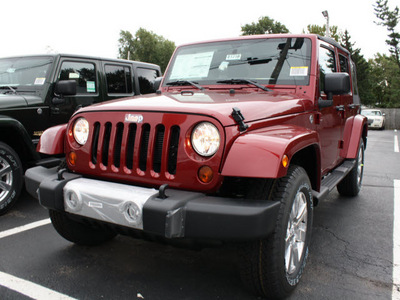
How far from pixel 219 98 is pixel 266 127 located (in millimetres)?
447

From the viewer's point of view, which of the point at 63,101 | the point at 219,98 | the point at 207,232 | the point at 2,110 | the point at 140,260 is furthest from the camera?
the point at 63,101

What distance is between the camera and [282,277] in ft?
7.93

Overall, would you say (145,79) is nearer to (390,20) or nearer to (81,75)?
(81,75)

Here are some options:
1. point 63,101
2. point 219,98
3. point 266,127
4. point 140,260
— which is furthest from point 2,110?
point 266,127

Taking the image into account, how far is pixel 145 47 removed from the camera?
7094cm

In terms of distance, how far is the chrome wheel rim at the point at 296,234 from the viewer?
8.45ft

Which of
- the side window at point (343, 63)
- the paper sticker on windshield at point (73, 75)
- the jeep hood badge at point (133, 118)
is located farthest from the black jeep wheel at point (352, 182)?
the paper sticker on windshield at point (73, 75)

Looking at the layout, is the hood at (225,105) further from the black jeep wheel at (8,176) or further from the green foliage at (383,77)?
the green foliage at (383,77)

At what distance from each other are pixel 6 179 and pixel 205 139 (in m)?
3.09

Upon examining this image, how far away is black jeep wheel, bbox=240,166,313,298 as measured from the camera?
7.56ft

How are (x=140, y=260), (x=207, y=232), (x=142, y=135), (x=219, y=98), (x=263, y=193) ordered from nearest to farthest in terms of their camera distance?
(x=207, y=232) → (x=263, y=193) → (x=142, y=135) → (x=219, y=98) → (x=140, y=260)

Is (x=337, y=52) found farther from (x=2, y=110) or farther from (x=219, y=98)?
(x=2, y=110)

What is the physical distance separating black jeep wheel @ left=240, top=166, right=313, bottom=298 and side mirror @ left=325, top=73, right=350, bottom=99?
47.8 inches

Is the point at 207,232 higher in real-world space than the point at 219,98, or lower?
lower
